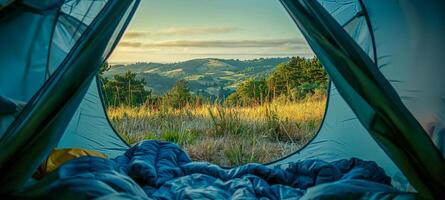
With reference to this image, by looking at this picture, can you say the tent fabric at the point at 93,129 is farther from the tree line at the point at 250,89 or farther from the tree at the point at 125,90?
the tree at the point at 125,90

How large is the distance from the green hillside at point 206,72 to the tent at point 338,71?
3.12 meters

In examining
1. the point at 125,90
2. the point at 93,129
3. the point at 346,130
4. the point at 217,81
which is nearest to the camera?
the point at 346,130

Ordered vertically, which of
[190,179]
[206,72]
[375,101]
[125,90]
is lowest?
[190,179]

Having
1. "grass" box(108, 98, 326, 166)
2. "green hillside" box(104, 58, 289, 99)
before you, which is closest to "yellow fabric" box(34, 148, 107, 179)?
"grass" box(108, 98, 326, 166)

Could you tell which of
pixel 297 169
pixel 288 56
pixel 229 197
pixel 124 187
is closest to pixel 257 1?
pixel 288 56

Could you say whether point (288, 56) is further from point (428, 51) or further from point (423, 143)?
point (423, 143)

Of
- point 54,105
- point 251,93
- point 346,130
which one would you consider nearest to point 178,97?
point 251,93

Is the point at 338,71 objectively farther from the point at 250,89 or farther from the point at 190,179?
the point at 250,89

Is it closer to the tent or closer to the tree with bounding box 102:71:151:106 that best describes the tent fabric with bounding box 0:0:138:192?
the tent

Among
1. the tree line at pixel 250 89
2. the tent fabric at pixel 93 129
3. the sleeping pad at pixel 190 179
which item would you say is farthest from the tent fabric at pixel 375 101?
the tree line at pixel 250 89

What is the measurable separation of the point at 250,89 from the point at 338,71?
350 centimetres

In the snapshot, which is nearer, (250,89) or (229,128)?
(229,128)

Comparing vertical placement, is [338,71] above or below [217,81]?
above

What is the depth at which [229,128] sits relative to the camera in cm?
438
